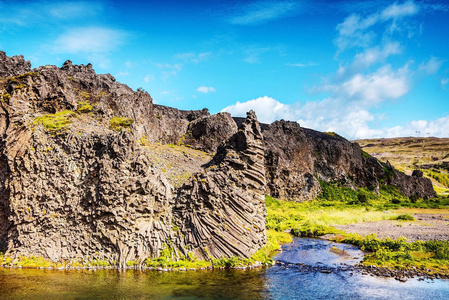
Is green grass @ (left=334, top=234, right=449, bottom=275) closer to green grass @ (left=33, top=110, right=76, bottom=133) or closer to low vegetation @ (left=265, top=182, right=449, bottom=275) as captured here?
low vegetation @ (left=265, top=182, right=449, bottom=275)

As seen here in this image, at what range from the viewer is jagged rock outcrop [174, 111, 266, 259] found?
118ft

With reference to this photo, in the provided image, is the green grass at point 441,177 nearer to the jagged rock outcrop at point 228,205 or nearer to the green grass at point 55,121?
the jagged rock outcrop at point 228,205

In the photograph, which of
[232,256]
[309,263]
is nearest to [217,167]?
[232,256]

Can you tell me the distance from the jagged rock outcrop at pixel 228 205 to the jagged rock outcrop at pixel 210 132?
96.3 ft

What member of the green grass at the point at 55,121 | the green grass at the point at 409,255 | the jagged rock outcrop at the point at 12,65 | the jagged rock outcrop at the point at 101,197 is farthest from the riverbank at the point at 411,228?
the jagged rock outcrop at the point at 12,65

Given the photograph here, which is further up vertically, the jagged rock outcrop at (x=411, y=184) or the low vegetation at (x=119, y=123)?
the low vegetation at (x=119, y=123)

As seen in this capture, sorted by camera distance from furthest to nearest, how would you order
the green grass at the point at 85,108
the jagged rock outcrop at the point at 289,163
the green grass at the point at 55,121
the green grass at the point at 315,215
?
the jagged rock outcrop at the point at 289,163
the green grass at the point at 315,215
the green grass at the point at 85,108
the green grass at the point at 55,121

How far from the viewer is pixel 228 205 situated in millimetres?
38031

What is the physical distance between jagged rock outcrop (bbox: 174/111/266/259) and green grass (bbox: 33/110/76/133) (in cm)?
1616

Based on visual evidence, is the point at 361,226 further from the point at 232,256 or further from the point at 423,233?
the point at 232,256

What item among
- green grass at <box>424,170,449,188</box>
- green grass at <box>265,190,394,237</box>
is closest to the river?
green grass at <box>265,190,394,237</box>

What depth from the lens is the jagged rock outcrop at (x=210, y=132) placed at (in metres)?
71.9

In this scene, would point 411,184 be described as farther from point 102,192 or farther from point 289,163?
point 102,192

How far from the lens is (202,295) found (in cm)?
2727
